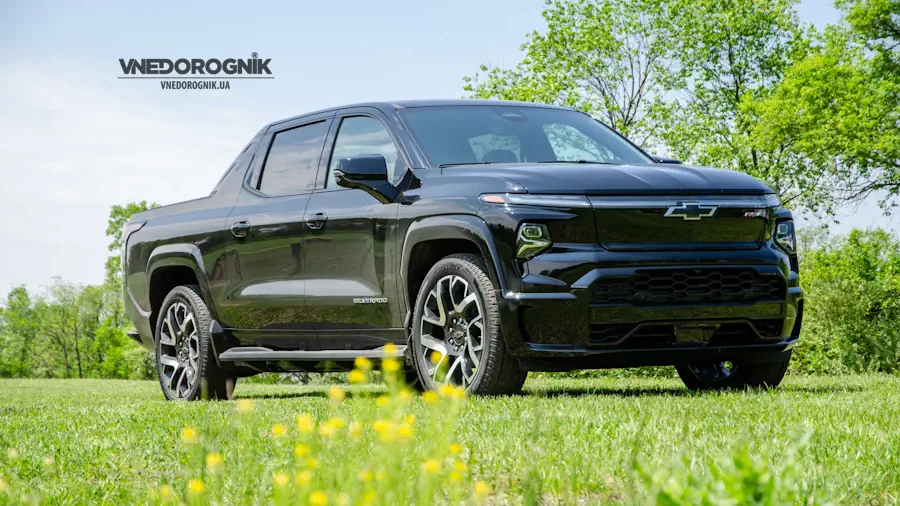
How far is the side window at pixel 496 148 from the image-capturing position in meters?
7.45

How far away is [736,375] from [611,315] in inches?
85.9

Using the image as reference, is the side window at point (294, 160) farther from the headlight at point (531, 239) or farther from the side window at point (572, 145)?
the headlight at point (531, 239)

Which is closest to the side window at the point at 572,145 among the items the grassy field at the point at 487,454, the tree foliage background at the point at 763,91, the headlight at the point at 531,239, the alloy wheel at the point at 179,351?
the headlight at the point at 531,239

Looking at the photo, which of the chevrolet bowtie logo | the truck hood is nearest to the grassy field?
the chevrolet bowtie logo

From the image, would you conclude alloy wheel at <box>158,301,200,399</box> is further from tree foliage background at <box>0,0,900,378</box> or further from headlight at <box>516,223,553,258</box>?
tree foliage background at <box>0,0,900,378</box>

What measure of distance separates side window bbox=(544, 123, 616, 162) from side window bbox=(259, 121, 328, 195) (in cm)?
169

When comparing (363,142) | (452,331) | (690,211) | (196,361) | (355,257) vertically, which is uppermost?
(363,142)

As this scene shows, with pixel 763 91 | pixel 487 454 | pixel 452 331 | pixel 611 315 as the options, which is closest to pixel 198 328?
pixel 452 331

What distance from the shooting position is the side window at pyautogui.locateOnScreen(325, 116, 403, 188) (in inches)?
301

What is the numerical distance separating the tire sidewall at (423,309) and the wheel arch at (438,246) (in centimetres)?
12

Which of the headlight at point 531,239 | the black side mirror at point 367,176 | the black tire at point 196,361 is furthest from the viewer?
the black tire at point 196,361

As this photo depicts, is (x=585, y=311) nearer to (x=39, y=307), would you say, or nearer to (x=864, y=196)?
(x=864, y=196)

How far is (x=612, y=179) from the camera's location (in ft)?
21.9

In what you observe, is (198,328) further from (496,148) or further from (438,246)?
(496,148)
